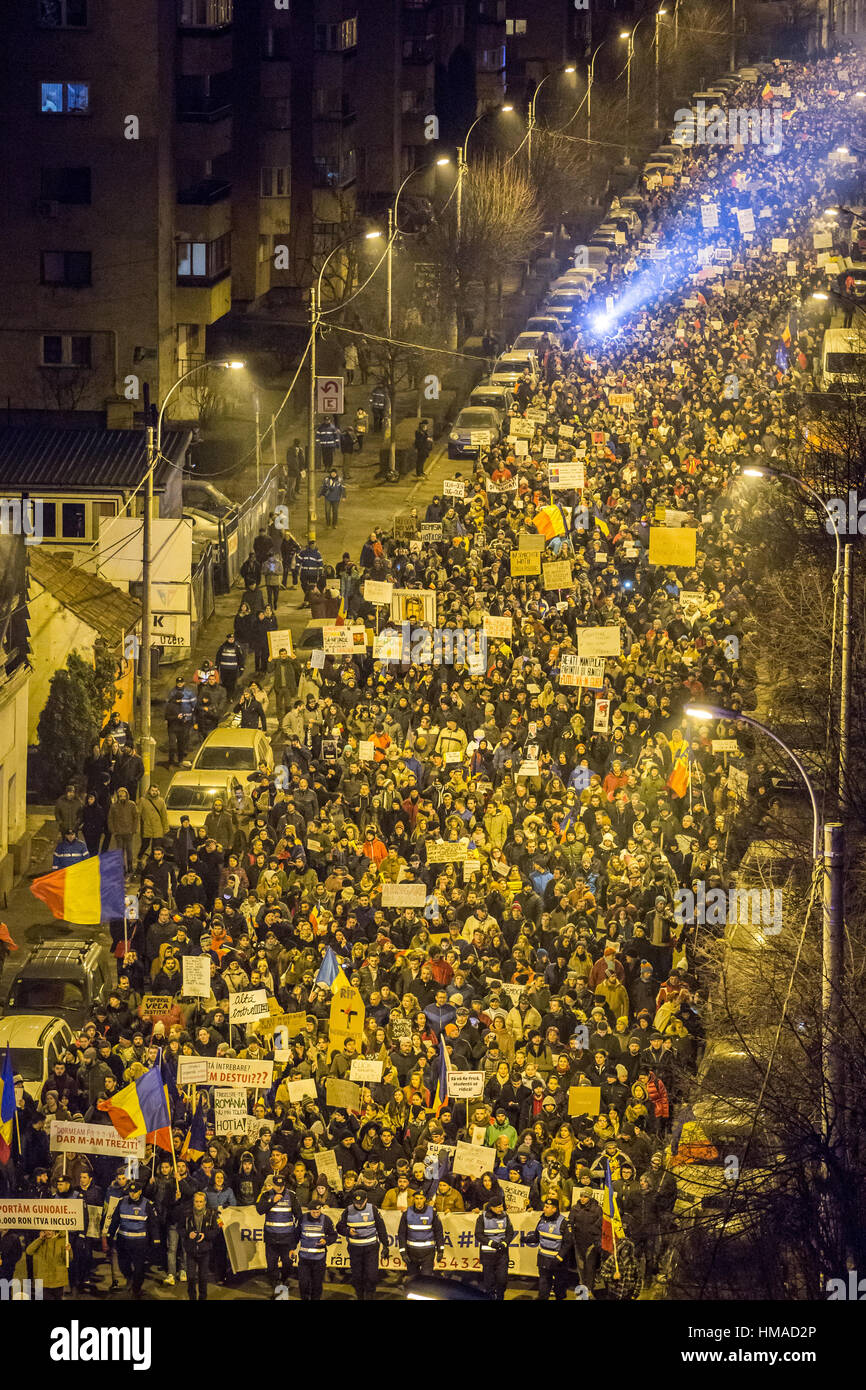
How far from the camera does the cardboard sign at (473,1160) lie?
2414 centimetres

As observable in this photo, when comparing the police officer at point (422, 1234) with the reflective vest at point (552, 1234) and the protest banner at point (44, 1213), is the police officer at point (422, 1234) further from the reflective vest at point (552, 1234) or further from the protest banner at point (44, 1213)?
the protest banner at point (44, 1213)

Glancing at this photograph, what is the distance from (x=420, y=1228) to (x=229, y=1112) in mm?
2124

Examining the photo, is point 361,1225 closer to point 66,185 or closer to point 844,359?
point 844,359

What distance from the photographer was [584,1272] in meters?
23.8

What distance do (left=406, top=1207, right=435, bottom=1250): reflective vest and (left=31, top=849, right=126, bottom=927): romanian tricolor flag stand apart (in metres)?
6.18

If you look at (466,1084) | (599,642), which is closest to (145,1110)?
(466,1084)

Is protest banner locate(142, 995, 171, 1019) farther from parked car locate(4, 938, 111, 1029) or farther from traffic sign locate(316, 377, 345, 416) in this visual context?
traffic sign locate(316, 377, 345, 416)

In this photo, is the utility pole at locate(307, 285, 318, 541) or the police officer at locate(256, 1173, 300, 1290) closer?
the police officer at locate(256, 1173, 300, 1290)

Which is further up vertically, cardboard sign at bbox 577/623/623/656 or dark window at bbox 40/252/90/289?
dark window at bbox 40/252/90/289

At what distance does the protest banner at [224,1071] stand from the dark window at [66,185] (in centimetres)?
3514

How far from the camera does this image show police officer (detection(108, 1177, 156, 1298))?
947 inches

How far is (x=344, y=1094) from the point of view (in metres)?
25.5

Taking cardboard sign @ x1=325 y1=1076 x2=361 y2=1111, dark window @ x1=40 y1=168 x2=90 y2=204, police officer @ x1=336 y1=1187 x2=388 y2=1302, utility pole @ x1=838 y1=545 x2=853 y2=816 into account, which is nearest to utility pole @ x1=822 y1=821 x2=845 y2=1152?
utility pole @ x1=838 y1=545 x2=853 y2=816
